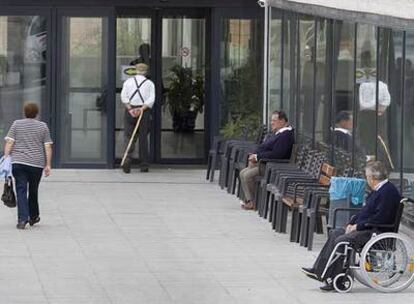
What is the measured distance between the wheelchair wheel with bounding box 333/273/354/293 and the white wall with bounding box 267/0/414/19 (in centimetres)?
253

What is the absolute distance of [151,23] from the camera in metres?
23.2

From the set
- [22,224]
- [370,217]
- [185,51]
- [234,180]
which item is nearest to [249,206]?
[234,180]

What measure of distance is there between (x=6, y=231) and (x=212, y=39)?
7.92 m

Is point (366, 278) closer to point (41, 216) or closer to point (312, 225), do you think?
point (312, 225)

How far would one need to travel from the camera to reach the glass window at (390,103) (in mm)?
14445

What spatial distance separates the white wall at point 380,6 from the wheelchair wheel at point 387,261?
213 cm

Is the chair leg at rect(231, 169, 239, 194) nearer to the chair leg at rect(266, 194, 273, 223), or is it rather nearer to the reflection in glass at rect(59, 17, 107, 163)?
the chair leg at rect(266, 194, 273, 223)

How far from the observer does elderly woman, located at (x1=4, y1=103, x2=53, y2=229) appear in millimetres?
15547

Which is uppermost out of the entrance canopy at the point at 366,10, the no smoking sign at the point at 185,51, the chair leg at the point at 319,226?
the entrance canopy at the point at 366,10

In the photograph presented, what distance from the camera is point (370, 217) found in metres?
12.1

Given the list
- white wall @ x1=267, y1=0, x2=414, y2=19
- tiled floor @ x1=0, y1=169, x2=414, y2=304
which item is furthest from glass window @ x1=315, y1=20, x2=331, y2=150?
tiled floor @ x1=0, y1=169, x2=414, y2=304

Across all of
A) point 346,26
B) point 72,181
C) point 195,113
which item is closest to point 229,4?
point 195,113

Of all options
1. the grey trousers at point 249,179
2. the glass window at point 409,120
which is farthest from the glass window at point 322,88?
the glass window at point 409,120

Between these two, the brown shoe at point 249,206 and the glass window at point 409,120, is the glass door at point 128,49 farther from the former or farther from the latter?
the glass window at point 409,120
